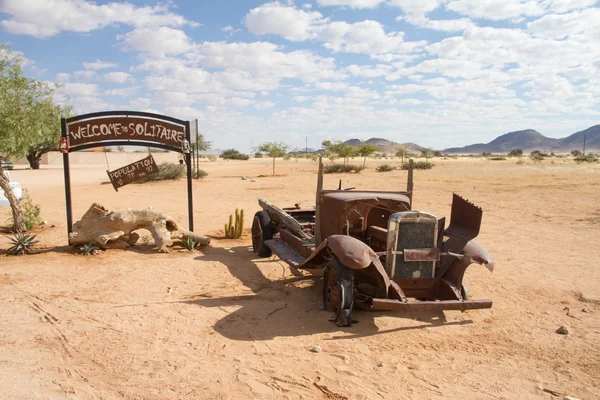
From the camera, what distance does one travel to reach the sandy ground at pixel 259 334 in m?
4.15

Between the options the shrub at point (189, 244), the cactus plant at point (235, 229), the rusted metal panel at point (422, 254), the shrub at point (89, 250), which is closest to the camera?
the rusted metal panel at point (422, 254)

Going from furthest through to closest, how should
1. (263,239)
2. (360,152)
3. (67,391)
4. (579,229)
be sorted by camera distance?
(360,152), (579,229), (263,239), (67,391)

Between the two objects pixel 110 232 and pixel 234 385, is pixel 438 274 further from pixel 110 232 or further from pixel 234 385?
pixel 110 232

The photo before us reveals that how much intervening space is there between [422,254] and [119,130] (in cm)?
735

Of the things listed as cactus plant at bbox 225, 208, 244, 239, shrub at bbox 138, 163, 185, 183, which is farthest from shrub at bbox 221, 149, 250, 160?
cactus plant at bbox 225, 208, 244, 239

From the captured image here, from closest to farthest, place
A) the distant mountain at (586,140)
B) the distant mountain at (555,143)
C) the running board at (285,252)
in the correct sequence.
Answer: the running board at (285,252)
the distant mountain at (586,140)
the distant mountain at (555,143)

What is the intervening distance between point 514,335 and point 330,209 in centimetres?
291

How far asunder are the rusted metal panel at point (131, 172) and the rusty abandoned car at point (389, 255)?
4.68 metres

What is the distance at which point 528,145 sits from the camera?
615 feet

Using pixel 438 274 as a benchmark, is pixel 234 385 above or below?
below

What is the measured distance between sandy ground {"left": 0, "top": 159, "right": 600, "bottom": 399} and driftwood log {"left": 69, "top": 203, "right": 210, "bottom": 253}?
34cm

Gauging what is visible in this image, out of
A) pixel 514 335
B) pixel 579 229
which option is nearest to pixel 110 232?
pixel 514 335

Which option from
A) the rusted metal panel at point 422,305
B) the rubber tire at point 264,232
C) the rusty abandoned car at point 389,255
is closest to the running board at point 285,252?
the rusty abandoned car at point 389,255

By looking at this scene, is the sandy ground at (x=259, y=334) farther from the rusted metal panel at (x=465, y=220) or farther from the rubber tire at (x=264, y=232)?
the rusted metal panel at (x=465, y=220)
